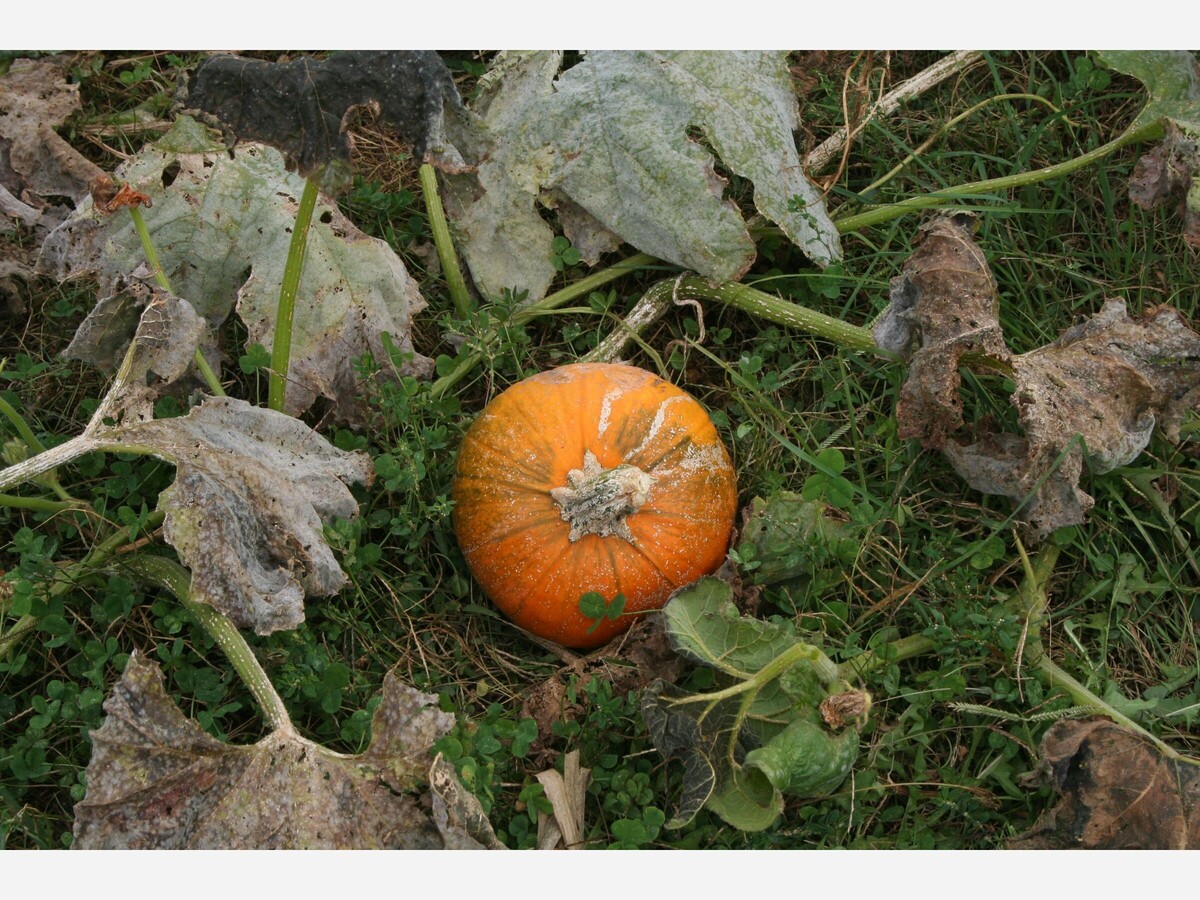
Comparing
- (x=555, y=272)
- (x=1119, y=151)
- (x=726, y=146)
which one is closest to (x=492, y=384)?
(x=555, y=272)

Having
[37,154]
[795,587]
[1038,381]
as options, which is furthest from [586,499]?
[37,154]

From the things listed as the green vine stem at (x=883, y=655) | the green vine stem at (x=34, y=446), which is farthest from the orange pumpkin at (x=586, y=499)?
the green vine stem at (x=34, y=446)

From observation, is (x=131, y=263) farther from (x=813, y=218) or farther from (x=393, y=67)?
(x=813, y=218)

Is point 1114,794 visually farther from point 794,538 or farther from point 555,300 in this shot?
point 555,300

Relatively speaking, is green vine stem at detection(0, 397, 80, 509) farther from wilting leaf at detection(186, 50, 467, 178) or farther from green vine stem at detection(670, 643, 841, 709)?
green vine stem at detection(670, 643, 841, 709)

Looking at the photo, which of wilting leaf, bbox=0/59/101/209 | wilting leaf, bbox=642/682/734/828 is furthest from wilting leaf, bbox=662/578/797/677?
wilting leaf, bbox=0/59/101/209
